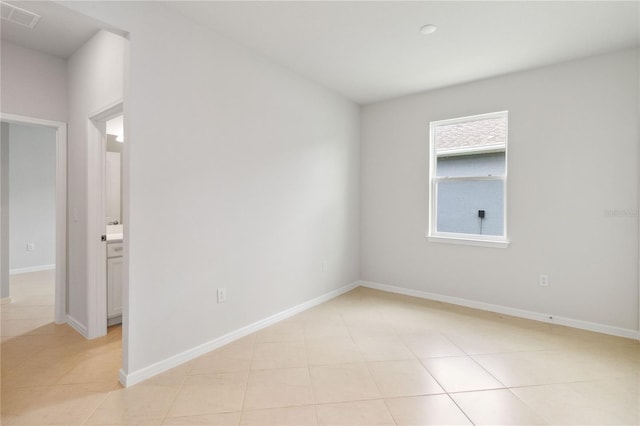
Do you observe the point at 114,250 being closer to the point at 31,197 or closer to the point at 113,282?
the point at 113,282

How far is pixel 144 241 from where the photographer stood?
7.02 feet

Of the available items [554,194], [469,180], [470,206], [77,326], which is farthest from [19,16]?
[554,194]

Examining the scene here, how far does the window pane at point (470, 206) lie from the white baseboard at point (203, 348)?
6.29 feet

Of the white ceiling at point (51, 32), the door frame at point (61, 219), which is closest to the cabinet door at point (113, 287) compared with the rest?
the door frame at point (61, 219)

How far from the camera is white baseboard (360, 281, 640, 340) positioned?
2879 mm

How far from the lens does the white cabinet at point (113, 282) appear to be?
2.95 m

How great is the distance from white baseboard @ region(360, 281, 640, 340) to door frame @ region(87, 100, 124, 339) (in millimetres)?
3223

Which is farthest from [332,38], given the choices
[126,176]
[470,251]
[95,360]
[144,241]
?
[95,360]

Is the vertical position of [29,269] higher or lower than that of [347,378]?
higher

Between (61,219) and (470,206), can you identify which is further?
(470,206)

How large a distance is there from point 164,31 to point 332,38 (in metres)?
1.32

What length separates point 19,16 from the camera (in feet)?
7.68

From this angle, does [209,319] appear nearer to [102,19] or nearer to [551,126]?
[102,19]

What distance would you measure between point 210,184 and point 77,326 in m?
1.95
